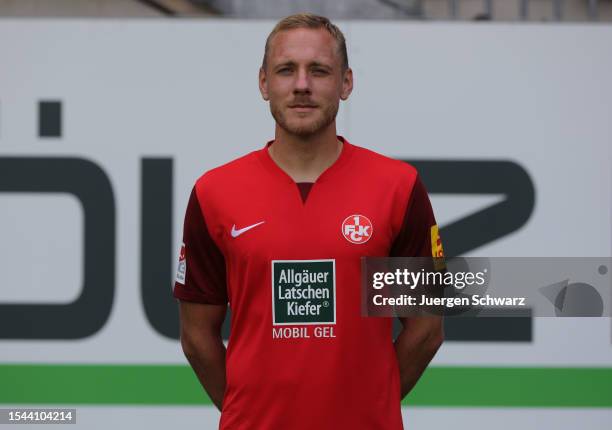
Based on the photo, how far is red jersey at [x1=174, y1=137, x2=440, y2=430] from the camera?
184 centimetres

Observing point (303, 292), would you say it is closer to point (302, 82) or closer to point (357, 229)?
point (357, 229)

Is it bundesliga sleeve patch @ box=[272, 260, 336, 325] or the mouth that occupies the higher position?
the mouth

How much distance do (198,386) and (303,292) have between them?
1.68 meters

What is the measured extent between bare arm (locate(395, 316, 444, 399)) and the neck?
40cm

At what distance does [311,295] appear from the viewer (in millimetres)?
1869

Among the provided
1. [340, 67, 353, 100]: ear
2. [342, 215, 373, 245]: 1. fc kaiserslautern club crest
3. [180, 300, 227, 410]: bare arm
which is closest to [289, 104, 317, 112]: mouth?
[340, 67, 353, 100]: ear

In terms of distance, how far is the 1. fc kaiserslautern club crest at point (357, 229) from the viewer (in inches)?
73.3

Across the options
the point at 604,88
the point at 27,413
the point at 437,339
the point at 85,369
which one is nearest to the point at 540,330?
the point at 604,88

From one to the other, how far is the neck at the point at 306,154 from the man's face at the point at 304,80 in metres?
0.06

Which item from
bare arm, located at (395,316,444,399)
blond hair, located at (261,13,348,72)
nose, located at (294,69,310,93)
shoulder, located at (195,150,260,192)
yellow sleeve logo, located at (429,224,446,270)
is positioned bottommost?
bare arm, located at (395,316,444,399)

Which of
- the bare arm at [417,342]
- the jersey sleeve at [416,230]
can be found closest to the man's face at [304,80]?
the jersey sleeve at [416,230]

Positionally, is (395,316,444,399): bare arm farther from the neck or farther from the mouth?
the mouth

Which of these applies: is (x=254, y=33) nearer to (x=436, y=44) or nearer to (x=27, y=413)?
(x=436, y=44)

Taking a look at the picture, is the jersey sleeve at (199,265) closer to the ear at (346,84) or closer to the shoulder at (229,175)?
the shoulder at (229,175)
